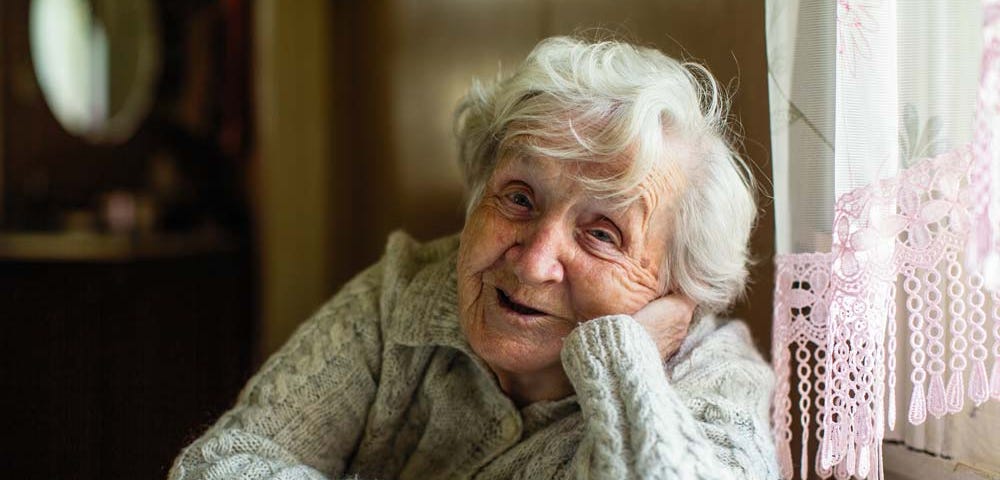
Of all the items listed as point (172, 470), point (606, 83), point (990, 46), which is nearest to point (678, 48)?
point (606, 83)

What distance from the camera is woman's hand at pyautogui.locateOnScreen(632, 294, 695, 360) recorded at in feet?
3.83

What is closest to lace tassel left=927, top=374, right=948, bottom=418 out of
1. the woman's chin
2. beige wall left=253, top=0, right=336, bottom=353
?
the woman's chin

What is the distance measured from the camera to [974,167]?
0.87 metres

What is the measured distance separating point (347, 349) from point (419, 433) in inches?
7.5

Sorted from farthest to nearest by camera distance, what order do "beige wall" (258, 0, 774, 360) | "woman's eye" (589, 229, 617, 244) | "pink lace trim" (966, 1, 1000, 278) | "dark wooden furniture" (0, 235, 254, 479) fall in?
"dark wooden furniture" (0, 235, 254, 479)
"beige wall" (258, 0, 774, 360)
"woman's eye" (589, 229, 617, 244)
"pink lace trim" (966, 1, 1000, 278)

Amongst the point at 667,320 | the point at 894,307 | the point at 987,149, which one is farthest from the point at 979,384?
the point at 667,320

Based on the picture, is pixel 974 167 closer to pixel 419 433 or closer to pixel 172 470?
pixel 419 433

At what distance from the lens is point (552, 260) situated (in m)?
1.12

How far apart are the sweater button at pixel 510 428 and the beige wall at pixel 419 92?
504mm

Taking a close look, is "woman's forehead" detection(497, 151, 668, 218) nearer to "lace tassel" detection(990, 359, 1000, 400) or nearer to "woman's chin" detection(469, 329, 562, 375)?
"woman's chin" detection(469, 329, 562, 375)

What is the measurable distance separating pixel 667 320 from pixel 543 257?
0.71 feet

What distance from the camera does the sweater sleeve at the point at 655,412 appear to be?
3.10 ft

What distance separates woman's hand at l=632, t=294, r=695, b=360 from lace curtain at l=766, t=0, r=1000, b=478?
0.14 metres

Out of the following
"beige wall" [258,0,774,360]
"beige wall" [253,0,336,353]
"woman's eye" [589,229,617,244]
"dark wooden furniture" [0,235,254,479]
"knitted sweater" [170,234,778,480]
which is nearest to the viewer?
"knitted sweater" [170,234,778,480]
